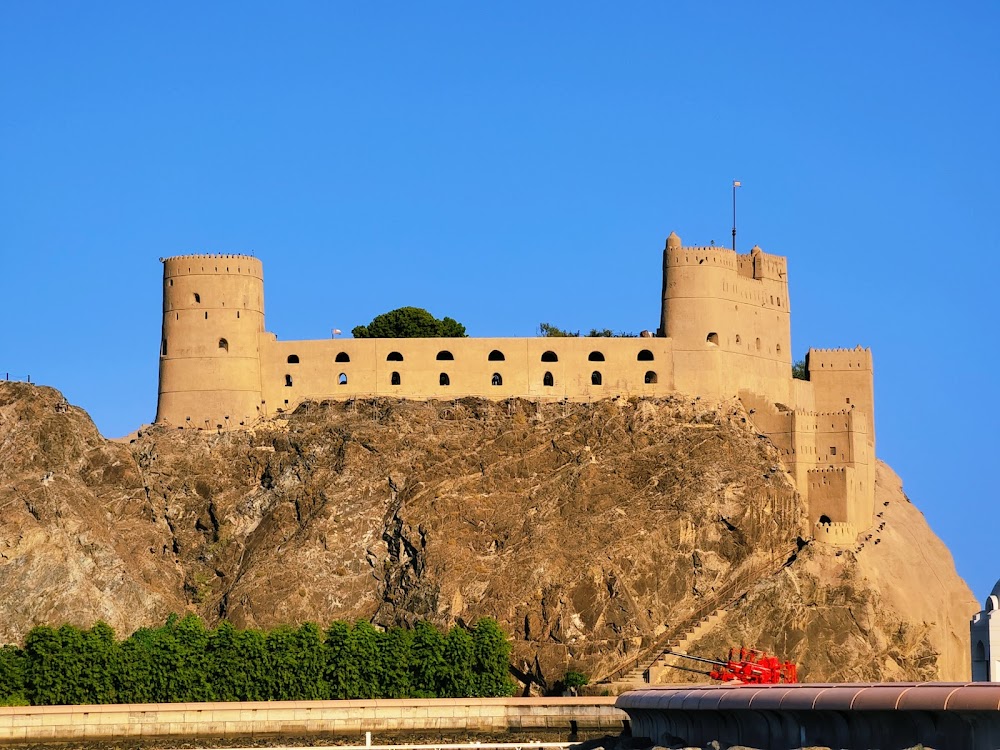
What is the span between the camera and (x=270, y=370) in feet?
374

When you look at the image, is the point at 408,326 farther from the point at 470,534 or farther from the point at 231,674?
the point at 231,674

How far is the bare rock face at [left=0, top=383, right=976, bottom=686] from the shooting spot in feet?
333

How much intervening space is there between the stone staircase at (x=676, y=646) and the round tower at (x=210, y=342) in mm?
27692

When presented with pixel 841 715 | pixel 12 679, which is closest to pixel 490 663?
pixel 12 679

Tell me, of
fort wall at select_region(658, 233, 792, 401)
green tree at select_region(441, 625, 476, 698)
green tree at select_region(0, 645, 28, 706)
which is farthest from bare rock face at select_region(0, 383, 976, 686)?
green tree at select_region(0, 645, 28, 706)

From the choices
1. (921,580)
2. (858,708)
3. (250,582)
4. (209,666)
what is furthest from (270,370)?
(858,708)

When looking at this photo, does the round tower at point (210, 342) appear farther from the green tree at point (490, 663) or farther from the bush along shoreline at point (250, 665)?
the green tree at point (490, 663)

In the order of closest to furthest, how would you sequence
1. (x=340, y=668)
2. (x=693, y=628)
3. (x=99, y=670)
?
1. (x=99, y=670)
2. (x=340, y=668)
3. (x=693, y=628)

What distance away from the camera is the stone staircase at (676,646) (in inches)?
3807

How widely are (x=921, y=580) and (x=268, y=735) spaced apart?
35.8 m

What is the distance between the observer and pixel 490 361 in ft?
372

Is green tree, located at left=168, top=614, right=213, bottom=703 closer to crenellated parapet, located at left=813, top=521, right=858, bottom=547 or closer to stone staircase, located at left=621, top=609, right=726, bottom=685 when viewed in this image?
stone staircase, located at left=621, top=609, right=726, bottom=685

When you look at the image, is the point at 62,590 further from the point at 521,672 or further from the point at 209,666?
the point at 521,672

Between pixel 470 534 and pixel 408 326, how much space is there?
22.8 metres
